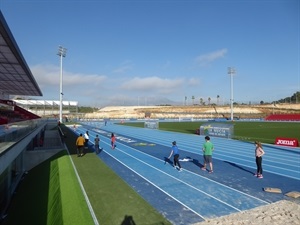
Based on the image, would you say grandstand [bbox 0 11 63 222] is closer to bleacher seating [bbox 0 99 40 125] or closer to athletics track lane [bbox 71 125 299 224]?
bleacher seating [bbox 0 99 40 125]

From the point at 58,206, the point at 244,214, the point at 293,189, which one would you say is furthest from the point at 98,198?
the point at 293,189


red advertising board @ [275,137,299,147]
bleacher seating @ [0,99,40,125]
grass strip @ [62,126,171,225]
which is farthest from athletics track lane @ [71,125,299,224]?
red advertising board @ [275,137,299,147]

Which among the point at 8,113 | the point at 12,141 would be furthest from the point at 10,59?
the point at 8,113

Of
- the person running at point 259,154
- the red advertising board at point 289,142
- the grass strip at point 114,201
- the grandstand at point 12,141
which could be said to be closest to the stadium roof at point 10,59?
the grandstand at point 12,141

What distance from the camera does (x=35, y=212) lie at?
34.8 ft

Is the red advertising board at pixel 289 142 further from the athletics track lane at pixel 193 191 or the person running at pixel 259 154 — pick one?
the person running at pixel 259 154

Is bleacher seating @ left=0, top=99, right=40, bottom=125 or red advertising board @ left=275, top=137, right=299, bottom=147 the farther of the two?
red advertising board @ left=275, top=137, right=299, bottom=147

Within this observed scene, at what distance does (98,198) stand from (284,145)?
18.8 meters

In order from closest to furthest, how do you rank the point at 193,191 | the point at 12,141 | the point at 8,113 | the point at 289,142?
the point at 193,191 < the point at 12,141 < the point at 8,113 < the point at 289,142

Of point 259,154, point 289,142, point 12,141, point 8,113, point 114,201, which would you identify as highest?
point 8,113

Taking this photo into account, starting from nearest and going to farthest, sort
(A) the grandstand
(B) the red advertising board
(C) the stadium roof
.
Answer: (A) the grandstand, (C) the stadium roof, (B) the red advertising board

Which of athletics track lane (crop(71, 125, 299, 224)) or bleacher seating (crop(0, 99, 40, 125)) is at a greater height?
bleacher seating (crop(0, 99, 40, 125))

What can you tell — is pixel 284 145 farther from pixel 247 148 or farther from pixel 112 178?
pixel 112 178

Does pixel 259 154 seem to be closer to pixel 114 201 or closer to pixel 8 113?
pixel 114 201
